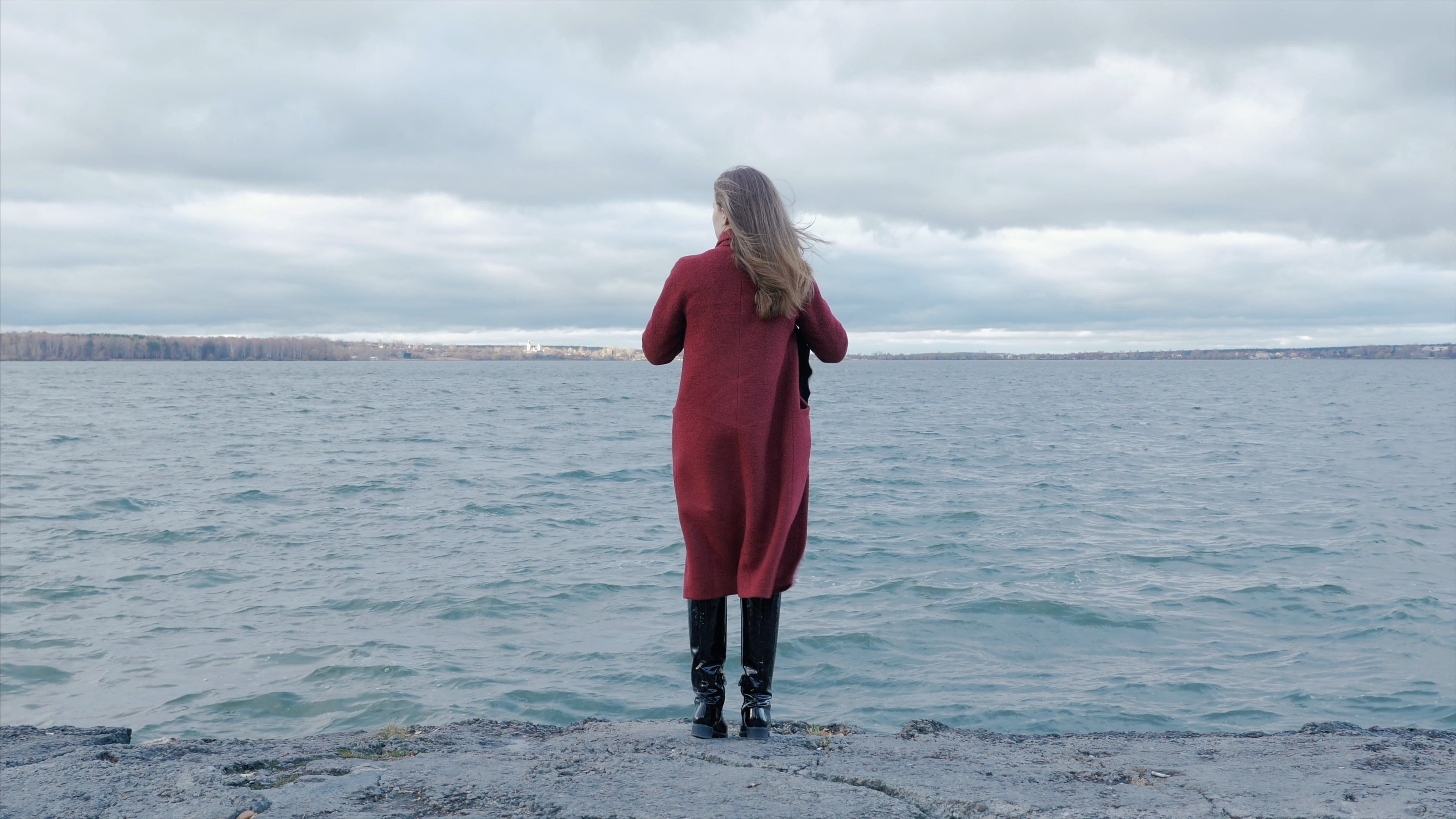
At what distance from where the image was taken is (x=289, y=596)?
10195mm

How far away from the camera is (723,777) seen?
3.35 metres

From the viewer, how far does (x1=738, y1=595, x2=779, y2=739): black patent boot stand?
3.81 m

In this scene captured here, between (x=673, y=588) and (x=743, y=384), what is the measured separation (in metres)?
7.17

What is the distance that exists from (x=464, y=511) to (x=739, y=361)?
13.1 meters

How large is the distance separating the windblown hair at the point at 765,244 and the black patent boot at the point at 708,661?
119cm

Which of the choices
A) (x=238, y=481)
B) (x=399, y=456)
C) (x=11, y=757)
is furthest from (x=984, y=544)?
(x=399, y=456)

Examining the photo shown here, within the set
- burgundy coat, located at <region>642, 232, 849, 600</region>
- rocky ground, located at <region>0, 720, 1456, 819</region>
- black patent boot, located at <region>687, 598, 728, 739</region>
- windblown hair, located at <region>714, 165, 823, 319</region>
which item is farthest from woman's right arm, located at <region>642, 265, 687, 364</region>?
rocky ground, located at <region>0, 720, 1456, 819</region>

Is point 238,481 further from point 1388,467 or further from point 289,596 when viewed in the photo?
point 1388,467

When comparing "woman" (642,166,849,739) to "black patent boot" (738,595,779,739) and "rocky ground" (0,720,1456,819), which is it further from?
"rocky ground" (0,720,1456,819)

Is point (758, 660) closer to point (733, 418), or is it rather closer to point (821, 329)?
point (733, 418)

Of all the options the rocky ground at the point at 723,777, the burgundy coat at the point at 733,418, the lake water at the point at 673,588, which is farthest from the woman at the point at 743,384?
the lake water at the point at 673,588

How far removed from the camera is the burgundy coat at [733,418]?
12.0 ft

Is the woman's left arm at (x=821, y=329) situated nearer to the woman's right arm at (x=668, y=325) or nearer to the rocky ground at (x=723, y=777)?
the woman's right arm at (x=668, y=325)

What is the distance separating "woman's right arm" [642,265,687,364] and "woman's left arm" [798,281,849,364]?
46cm
